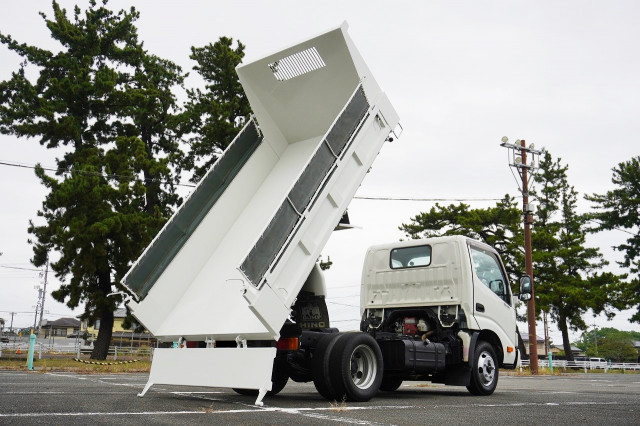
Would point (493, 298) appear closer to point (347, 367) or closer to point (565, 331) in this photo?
point (347, 367)

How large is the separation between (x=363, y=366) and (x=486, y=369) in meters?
2.85

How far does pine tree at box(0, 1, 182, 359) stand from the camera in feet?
74.5

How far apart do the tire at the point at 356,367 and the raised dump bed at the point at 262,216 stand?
93 cm

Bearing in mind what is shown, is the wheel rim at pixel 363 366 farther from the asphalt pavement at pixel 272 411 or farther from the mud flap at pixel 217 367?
the mud flap at pixel 217 367

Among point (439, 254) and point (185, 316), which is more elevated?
point (439, 254)

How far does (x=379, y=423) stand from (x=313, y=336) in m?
2.21

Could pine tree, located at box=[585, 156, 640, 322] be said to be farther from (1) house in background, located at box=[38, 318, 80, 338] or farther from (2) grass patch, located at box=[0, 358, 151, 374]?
(1) house in background, located at box=[38, 318, 80, 338]

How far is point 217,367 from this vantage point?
6383 millimetres

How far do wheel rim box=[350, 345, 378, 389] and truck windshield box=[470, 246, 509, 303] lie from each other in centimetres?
267

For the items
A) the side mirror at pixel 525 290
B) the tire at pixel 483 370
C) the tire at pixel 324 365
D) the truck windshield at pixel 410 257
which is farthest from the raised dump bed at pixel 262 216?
the side mirror at pixel 525 290

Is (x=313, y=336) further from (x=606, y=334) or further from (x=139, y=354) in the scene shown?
(x=606, y=334)

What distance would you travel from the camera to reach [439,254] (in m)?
9.14

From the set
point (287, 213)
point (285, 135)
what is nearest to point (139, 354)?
point (285, 135)

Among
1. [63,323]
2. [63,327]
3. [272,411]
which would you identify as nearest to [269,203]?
[272,411]
